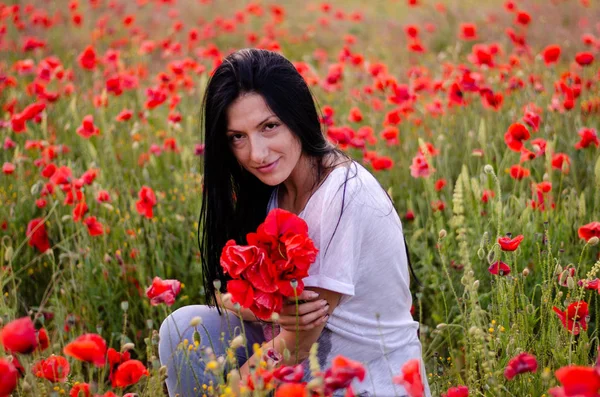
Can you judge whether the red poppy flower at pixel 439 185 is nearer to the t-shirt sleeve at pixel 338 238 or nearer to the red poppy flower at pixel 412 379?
the t-shirt sleeve at pixel 338 238

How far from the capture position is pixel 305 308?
5.62 ft

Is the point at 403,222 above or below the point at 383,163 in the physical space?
below

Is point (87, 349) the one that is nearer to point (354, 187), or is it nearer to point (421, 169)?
point (354, 187)

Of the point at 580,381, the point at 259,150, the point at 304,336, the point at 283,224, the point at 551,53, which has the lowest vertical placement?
the point at 304,336

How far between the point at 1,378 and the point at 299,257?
0.58 m

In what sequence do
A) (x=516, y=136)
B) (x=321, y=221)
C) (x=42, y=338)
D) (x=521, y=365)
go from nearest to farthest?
(x=521, y=365), (x=42, y=338), (x=321, y=221), (x=516, y=136)

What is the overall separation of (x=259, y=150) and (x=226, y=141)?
190 millimetres

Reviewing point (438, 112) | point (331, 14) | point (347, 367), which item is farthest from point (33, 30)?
point (347, 367)

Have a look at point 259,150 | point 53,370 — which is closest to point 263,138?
point 259,150

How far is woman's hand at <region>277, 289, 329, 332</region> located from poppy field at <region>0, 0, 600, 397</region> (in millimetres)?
166

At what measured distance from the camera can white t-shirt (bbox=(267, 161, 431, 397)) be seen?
70.4 inches

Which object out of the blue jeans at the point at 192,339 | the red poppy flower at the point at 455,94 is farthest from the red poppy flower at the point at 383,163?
the blue jeans at the point at 192,339

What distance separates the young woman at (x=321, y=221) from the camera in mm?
1765

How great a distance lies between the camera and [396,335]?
6.24ft
